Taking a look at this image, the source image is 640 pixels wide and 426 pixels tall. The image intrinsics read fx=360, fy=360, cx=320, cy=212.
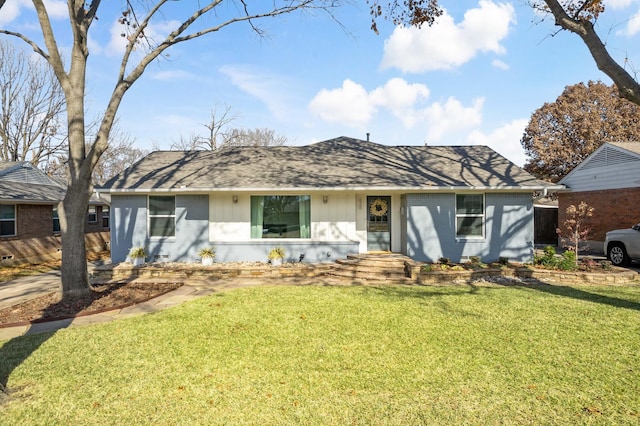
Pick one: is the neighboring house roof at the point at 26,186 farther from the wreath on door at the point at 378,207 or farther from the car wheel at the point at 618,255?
the car wheel at the point at 618,255

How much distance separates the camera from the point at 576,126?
26.5m

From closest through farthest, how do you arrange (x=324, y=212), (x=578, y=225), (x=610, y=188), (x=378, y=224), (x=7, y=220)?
(x=578, y=225) < (x=324, y=212) < (x=378, y=224) < (x=7, y=220) < (x=610, y=188)

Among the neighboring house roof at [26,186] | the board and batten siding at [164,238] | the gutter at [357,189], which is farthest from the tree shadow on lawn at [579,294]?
the neighboring house roof at [26,186]

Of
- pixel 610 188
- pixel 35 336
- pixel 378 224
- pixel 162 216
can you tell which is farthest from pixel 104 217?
pixel 610 188

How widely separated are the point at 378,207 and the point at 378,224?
22.7 inches

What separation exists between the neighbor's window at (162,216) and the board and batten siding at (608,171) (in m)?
17.3

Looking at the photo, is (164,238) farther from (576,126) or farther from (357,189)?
(576,126)

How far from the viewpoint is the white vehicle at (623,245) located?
11430mm

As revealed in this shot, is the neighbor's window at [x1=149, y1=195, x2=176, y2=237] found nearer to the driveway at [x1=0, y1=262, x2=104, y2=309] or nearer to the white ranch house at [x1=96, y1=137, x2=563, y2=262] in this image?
the white ranch house at [x1=96, y1=137, x2=563, y2=262]

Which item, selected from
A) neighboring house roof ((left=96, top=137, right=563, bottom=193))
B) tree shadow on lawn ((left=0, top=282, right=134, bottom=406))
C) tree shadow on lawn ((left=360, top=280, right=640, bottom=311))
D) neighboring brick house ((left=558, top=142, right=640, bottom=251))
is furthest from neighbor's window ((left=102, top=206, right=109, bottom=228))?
neighboring brick house ((left=558, top=142, right=640, bottom=251))

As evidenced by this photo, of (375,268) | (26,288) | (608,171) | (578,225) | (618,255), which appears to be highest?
(608,171)

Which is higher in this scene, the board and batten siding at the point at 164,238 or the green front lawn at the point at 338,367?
the board and batten siding at the point at 164,238

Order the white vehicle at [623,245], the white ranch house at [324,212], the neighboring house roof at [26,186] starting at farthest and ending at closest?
the neighboring house roof at [26,186] < the white vehicle at [623,245] < the white ranch house at [324,212]

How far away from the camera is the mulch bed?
262 inches
